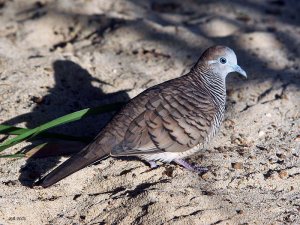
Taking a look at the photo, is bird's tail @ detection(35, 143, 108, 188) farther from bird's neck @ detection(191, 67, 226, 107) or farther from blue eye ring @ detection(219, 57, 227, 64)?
blue eye ring @ detection(219, 57, 227, 64)

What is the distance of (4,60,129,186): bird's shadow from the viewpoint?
5.52 m

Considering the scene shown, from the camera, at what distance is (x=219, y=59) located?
18.0 feet

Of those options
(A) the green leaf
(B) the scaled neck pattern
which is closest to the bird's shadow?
(A) the green leaf

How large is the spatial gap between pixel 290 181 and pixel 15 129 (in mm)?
2011

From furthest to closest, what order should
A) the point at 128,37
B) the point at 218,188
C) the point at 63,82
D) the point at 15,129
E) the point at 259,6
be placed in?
the point at 259,6
the point at 128,37
the point at 63,82
the point at 15,129
the point at 218,188

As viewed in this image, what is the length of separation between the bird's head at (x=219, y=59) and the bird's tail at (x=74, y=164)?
4.43ft

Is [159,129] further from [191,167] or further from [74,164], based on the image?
[74,164]

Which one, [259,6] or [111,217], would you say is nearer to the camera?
[111,217]

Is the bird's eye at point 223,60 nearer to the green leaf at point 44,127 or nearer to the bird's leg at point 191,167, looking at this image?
the bird's leg at point 191,167

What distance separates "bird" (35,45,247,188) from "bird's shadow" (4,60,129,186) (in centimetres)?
59

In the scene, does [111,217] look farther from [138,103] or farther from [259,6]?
[259,6]

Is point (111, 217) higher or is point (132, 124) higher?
point (132, 124)

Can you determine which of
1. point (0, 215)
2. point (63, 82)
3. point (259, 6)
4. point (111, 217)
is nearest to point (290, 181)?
point (111, 217)

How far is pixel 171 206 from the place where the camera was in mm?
4340
